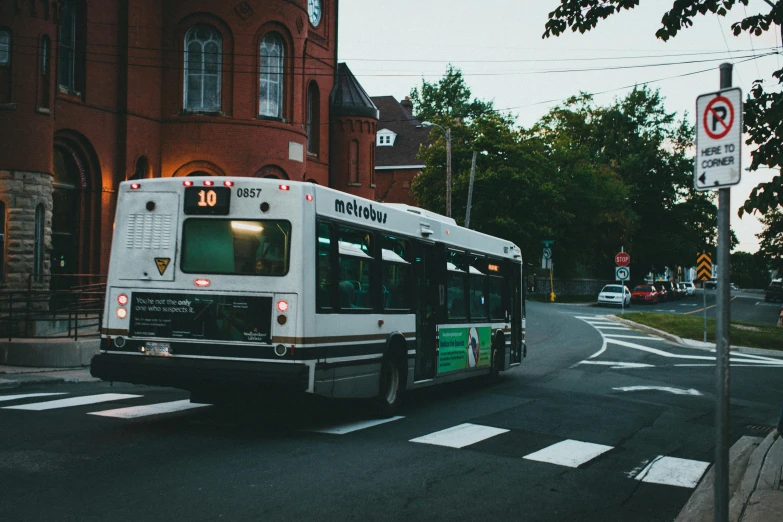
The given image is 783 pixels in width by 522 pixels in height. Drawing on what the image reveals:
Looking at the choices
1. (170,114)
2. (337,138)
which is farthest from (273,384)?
Result: (337,138)

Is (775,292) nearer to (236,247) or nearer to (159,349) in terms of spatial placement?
(236,247)

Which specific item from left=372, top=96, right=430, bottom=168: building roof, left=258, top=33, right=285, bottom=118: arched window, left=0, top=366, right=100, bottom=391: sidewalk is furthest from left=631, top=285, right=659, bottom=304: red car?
left=0, top=366, right=100, bottom=391: sidewalk

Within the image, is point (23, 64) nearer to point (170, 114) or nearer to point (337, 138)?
point (170, 114)

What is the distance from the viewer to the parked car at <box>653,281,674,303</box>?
70812 mm

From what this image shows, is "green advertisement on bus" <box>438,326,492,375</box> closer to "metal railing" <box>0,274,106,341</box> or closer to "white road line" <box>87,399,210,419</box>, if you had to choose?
"white road line" <box>87,399,210,419</box>

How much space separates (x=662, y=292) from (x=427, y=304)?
6263cm

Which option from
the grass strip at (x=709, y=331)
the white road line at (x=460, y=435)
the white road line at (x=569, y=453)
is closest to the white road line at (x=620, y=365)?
the grass strip at (x=709, y=331)

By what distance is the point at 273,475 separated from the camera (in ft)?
25.2

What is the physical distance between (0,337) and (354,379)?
1101 centimetres

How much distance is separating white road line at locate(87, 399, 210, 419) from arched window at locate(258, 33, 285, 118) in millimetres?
18105

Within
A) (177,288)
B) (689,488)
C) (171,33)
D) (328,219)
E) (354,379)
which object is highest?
(171,33)

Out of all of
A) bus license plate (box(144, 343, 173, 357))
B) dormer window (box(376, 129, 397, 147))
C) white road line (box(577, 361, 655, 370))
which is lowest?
white road line (box(577, 361, 655, 370))

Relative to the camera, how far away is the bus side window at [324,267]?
32.9ft

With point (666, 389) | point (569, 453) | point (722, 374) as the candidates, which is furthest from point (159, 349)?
point (666, 389)
